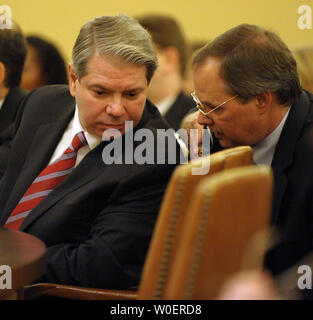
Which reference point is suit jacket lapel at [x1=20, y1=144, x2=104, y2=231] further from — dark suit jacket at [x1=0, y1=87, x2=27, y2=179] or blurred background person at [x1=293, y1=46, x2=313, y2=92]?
blurred background person at [x1=293, y1=46, x2=313, y2=92]

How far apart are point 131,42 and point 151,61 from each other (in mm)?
105

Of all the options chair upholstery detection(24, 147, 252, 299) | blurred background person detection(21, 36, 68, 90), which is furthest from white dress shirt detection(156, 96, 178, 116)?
chair upholstery detection(24, 147, 252, 299)

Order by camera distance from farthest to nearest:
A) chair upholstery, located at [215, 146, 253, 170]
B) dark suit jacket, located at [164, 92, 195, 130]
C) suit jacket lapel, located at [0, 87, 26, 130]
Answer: dark suit jacket, located at [164, 92, 195, 130] < suit jacket lapel, located at [0, 87, 26, 130] < chair upholstery, located at [215, 146, 253, 170]

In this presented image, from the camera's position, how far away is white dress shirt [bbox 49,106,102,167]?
7.85 ft

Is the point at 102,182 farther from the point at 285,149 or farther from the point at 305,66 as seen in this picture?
the point at 305,66

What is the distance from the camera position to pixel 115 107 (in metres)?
2.25

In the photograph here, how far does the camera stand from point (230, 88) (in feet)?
7.67

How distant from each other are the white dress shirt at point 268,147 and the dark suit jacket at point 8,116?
1.20m

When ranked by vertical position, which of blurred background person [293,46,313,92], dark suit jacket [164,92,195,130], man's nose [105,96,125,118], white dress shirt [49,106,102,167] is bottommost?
dark suit jacket [164,92,195,130]

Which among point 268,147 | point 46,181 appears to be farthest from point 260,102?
point 46,181

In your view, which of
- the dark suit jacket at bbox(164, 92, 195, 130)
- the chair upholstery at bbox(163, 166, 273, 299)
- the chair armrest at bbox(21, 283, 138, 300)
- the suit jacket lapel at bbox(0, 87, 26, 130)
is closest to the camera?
the chair upholstery at bbox(163, 166, 273, 299)

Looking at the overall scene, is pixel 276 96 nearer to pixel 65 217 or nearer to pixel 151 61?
pixel 151 61
